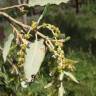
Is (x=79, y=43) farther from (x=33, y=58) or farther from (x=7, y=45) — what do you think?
(x=33, y=58)

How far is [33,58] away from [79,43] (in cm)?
547

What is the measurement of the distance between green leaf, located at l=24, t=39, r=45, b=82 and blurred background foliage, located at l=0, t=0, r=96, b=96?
0.43 m

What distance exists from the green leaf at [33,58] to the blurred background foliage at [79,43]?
43 centimetres

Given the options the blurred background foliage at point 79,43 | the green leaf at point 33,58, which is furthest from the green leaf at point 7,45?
the blurred background foliage at point 79,43

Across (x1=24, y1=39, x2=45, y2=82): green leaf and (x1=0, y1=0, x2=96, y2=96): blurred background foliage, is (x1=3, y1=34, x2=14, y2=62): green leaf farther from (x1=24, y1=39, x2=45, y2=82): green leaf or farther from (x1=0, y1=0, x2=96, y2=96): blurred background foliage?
(x1=0, y1=0, x2=96, y2=96): blurred background foliage

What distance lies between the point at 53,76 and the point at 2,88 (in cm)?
97

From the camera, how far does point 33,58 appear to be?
3.19ft

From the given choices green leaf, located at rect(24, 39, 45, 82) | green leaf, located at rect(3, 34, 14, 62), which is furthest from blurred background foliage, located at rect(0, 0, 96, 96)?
green leaf, located at rect(24, 39, 45, 82)

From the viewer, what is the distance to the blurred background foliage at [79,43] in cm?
421

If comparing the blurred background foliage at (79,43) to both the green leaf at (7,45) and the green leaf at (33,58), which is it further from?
the green leaf at (33,58)

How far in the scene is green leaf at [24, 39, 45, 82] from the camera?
96 centimetres

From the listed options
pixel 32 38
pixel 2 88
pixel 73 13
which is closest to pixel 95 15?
pixel 73 13

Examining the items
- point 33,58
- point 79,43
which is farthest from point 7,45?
point 79,43

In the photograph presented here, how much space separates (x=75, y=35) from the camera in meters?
7.09
